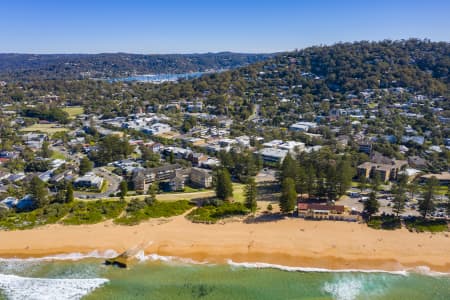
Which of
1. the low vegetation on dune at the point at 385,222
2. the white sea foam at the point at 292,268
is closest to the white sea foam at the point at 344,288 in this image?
the white sea foam at the point at 292,268

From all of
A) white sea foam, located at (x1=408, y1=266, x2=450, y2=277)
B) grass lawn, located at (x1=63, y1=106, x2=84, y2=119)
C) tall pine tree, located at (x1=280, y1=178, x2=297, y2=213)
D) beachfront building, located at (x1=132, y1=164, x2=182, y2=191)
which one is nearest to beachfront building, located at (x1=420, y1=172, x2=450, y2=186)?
white sea foam, located at (x1=408, y1=266, x2=450, y2=277)

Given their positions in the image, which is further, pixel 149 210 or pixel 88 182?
pixel 88 182

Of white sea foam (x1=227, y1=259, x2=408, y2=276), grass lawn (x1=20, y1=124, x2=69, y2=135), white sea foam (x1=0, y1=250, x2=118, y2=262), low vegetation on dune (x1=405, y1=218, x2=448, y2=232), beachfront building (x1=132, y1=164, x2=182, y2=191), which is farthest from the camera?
grass lawn (x1=20, y1=124, x2=69, y2=135)

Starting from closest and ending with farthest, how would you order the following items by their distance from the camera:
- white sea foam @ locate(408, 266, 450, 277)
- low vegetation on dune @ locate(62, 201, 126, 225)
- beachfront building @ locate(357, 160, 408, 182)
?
white sea foam @ locate(408, 266, 450, 277), low vegetation on dune @ locate(62, 201, 126, 225), beachfront building @ locate(357, 160, 408, 182)

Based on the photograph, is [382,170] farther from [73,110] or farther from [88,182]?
[73,110]

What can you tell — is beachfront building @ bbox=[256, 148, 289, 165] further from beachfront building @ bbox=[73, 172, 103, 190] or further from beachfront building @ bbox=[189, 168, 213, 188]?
beachfront building @ bbox=[73, 172, 103, 190]

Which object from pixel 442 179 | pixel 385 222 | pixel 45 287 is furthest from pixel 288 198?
pixel 442 179

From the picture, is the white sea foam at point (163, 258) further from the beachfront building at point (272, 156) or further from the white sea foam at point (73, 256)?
the beachfront building at point (272, 156)
